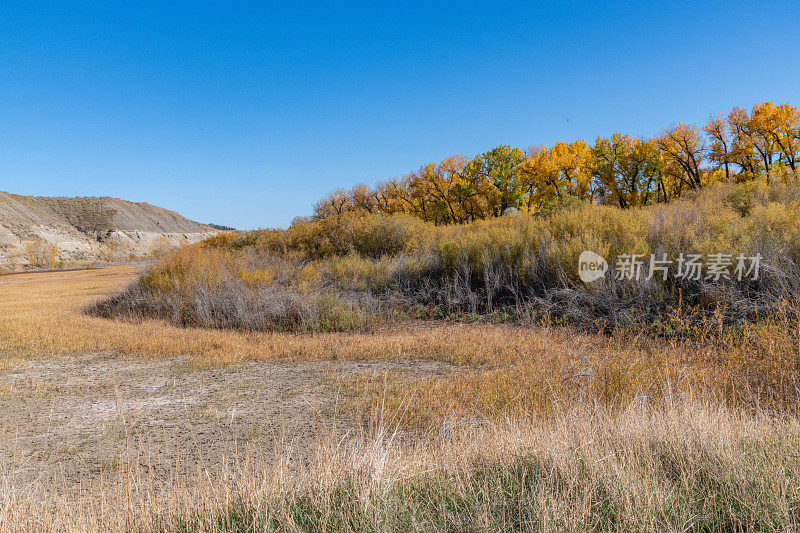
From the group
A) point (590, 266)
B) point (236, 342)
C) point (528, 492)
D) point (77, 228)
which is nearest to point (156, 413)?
point (236, 342)

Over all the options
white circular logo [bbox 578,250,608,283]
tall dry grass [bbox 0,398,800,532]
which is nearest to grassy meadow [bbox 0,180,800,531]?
tall dry grass [bbox 0,398,800,532]

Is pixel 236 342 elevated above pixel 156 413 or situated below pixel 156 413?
above

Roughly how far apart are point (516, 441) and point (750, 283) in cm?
835

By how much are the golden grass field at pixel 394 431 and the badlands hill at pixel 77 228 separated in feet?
136

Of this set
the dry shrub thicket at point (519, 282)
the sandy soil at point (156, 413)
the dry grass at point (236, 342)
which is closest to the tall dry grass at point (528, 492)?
the sandy soil at point (156, 413)

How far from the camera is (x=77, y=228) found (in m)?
85.1

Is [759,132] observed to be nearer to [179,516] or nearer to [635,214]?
[635,214]

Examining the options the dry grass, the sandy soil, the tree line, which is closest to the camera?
the sandy soil

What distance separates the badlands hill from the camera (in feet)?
178

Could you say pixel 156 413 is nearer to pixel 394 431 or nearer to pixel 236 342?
pixel 394 431

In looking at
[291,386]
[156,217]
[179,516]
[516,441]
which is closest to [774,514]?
[516,441]

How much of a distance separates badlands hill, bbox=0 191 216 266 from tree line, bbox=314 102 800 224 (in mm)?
26352

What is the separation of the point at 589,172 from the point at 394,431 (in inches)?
1984

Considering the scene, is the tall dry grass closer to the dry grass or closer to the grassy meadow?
the grassy meadow
